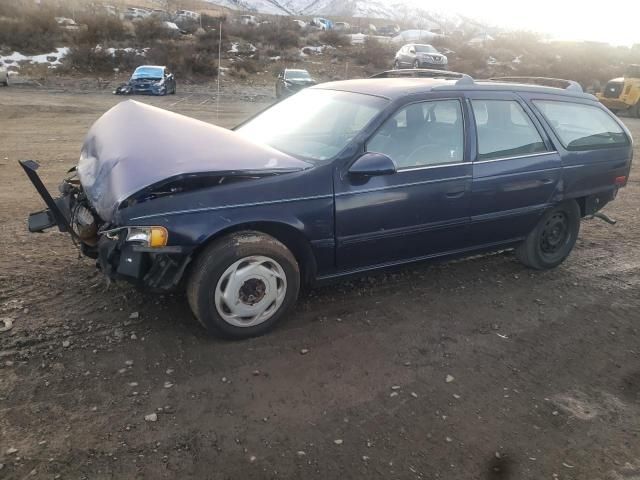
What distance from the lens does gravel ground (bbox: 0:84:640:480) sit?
2545 mm

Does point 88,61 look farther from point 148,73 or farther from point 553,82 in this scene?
point 553,82

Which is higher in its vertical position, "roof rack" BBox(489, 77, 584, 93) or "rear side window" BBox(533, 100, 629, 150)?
"roof rack" BBox(489, 77, 584, 93)

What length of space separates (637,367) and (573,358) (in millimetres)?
403

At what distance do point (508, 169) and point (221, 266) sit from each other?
8.15 ft

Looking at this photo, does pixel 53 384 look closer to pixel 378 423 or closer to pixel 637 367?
pixel 378 423

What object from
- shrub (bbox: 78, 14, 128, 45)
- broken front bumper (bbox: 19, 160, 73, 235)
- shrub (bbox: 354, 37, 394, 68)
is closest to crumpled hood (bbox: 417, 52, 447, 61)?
shrub (bbox: 354, 37, 394, 68)

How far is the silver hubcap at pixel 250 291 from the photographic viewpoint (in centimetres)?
→ 329

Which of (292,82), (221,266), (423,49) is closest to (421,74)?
(221,266)

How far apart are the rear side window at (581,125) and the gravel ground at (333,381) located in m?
1.26

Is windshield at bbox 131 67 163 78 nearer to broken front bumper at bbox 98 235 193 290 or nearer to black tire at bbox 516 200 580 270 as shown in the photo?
black tire at bbox 516 200 580 270

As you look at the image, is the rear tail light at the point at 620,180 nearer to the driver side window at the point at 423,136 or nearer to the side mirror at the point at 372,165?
the driver side window at the point at 423,136

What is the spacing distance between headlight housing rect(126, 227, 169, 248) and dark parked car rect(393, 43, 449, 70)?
2617 cm

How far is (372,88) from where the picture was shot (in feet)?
13.8

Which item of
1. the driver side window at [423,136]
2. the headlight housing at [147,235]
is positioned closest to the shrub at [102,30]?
the driver side window at [423,136]
